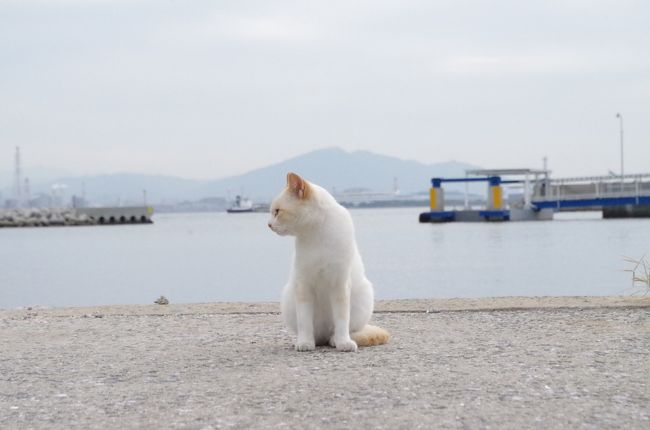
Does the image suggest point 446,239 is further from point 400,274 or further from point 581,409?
point 581,409

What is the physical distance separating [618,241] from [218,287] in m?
23.7

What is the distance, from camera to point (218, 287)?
22969mm

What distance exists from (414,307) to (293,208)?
3514mm

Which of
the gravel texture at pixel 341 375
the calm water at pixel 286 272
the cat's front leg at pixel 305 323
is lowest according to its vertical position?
the calm water at pixel 286 272

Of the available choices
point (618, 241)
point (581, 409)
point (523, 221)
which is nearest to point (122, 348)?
point (581, 409)

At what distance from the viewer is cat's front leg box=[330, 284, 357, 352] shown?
18.1 ft

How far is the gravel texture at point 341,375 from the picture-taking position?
12.8ft

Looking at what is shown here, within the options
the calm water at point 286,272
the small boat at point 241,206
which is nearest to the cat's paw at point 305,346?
the calm water at point 286,272

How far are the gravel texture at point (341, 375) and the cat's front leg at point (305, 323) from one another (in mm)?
95

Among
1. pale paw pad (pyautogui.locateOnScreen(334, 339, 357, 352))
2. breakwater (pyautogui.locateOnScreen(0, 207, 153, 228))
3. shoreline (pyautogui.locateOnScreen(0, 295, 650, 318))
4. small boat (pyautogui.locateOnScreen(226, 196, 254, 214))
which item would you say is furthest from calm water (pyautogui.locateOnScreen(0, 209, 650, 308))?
small boat (pyautogui.locateOnScreen(226, 196, 254, 214))

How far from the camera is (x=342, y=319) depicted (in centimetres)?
559

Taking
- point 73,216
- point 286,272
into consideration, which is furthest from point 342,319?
point 73,216

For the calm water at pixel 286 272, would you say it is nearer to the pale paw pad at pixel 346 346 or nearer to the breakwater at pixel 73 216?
the pale paw pad at pixel 346 346

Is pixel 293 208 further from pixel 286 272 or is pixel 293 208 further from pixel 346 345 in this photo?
pixel 286 272
